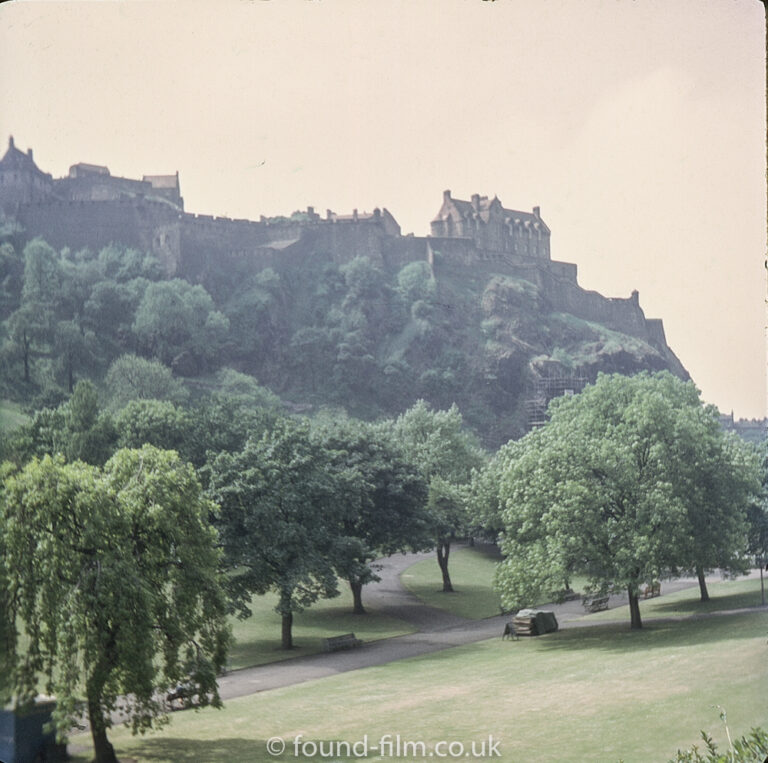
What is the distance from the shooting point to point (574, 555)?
36.0ft

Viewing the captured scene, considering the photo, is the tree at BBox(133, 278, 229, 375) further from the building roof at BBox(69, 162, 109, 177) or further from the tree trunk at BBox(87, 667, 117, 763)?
the tree trunk at BBox(87, 667, 117, 763)

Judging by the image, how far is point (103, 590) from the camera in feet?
20.9

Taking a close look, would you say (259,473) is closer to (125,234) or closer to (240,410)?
(240,410)

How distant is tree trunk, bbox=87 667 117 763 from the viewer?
633cm

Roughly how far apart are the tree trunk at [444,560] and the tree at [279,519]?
443cm

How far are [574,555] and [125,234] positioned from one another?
6.88 m

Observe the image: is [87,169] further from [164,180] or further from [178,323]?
[178,323]

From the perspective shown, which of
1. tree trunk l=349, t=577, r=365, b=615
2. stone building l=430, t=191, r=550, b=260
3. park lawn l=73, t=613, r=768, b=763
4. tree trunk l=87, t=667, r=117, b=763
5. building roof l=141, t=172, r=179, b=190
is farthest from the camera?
tree trunk l=349, t=577, r=365, b=615

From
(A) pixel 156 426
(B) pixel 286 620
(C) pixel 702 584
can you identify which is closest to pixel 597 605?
(C) pixel 702 584

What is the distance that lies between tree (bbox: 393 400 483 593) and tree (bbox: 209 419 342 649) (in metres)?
4.19

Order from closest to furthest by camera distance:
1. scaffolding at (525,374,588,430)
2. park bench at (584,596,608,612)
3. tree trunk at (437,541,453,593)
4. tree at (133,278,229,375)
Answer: tree at (133,278,229,375)
scaffolding at (525,374,588,430)
park bench at (584,596,608,612)
tree trunk at (437,541,453,593)

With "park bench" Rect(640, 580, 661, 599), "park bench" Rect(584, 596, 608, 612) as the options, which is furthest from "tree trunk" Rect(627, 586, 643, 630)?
"park bench" Rect(584, 596, 608, 612)

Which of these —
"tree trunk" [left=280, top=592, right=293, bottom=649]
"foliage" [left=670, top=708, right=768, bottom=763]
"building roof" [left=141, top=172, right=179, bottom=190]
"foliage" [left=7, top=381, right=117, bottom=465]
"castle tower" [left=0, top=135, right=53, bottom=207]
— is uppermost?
"building roof" [left=141, top=172, right=179, bottom=190]

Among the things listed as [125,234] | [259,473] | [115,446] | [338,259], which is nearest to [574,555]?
[259,473]
